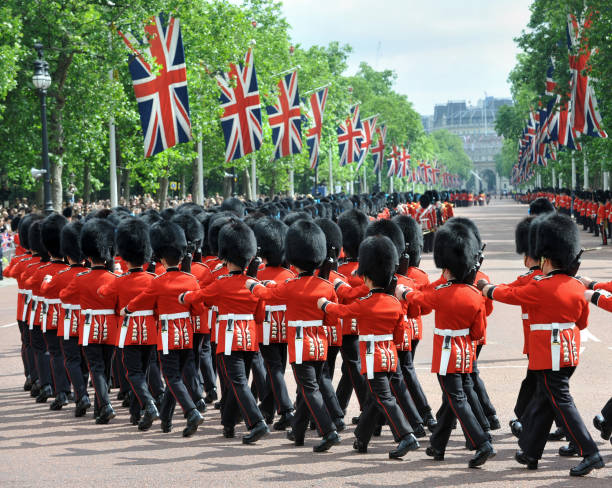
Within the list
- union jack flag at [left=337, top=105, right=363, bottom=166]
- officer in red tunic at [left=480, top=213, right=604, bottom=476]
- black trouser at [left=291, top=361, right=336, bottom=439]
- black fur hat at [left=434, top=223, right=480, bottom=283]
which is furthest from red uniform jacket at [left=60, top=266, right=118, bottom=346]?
union jack flag at [left=337, top=105, right=363, bottom=166]

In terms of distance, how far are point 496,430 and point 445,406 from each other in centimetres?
106

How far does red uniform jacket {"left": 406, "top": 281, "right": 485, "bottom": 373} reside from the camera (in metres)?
6.58

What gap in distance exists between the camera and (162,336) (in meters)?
7.67

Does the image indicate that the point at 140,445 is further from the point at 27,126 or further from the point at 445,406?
the point at 27,126

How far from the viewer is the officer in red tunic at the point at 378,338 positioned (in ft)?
22.0

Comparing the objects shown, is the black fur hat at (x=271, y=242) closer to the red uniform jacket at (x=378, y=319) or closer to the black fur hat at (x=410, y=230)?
the black fur hat at (x=410, y=230)

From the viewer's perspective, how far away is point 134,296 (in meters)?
8.01

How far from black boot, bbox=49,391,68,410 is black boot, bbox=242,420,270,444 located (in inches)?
88.1

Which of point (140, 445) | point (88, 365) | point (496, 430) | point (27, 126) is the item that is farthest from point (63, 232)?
point (27, 126)

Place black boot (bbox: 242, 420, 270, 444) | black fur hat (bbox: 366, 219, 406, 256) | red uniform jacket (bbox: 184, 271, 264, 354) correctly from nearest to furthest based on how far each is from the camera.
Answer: black boot (bbox: 242, 420, 270, 444) < red uniform jacket (bbox: 184, 271, 264, 354) < black fur hat (bbox: 366, 219, 406, 256)

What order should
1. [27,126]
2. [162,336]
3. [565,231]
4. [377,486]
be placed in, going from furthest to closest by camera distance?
[27,126] → [162,336] → [565,231] → [377,486]

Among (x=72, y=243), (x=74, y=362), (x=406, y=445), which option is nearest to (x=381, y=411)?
(x=406, y=445)

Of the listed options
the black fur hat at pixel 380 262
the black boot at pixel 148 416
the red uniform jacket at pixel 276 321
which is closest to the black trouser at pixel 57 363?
the black boot at pixel 148 416

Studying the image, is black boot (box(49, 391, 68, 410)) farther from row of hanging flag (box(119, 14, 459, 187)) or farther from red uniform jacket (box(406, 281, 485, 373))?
row of hanging flag (box(119, 14, 459, 187))
